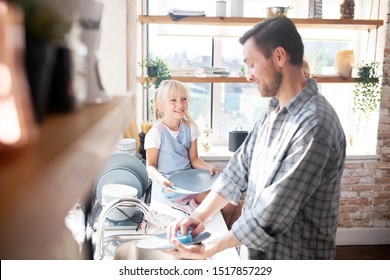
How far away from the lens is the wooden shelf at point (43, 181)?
0.40 feet

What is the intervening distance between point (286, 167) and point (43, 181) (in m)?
0.70

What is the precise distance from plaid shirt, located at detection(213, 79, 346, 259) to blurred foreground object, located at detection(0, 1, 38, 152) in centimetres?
66

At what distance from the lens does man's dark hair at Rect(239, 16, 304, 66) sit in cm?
87

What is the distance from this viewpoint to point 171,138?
1704 mm

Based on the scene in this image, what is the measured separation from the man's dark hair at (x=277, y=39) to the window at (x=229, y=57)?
1.12m

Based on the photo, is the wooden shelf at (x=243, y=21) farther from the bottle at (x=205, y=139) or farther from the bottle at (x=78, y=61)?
the bottle at (x=78, y=61)

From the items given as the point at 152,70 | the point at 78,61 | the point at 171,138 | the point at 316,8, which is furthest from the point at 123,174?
the point at 316,8

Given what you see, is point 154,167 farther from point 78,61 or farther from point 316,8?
point 78,61

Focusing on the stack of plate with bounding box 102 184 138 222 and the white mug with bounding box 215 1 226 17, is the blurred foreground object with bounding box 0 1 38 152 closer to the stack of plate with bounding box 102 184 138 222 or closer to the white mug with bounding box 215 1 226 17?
the stack of plate with bounding box 102 184 138 222

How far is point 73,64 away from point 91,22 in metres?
0.06

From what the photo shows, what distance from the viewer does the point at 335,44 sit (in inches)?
85.4

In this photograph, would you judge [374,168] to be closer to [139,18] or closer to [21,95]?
[139,18]

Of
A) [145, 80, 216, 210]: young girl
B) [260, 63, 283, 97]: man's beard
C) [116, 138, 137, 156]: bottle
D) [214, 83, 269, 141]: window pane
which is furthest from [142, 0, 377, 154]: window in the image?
[260, 63, 283, 97]: man's beard

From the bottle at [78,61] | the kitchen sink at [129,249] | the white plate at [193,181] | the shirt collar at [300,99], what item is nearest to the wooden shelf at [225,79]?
the white plate at [193,181]
